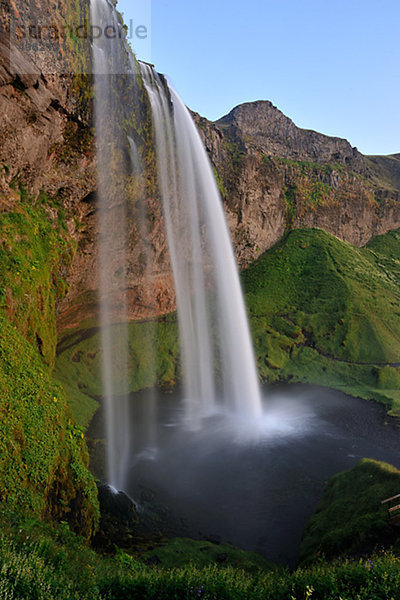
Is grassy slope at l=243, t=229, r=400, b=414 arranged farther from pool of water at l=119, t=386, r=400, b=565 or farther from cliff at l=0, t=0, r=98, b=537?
cliff at l=0, t=0, r=98, b=537

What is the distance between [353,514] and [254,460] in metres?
6.58

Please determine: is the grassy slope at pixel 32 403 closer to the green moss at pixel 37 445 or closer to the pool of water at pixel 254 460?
the green moss at pixel 37 445

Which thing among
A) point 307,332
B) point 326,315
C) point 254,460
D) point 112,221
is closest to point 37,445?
point 254,460

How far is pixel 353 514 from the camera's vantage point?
11109mm

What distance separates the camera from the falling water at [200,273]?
79.0 feet

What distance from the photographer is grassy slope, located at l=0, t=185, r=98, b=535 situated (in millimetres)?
8273

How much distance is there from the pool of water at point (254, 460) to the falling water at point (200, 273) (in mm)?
2450

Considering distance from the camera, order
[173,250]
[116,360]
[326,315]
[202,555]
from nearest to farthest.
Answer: [202,555]
[116,360]
[173,250]
[326,315]

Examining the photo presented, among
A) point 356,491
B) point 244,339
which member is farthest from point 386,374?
point 356,491

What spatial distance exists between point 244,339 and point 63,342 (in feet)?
48.9

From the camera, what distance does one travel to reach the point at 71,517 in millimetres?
9172

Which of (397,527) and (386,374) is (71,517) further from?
(386,374)

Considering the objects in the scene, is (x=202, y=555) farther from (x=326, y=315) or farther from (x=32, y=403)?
(x=326, y=315)

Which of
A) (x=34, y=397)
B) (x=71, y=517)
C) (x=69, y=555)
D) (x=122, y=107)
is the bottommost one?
(x=71, y=517)
